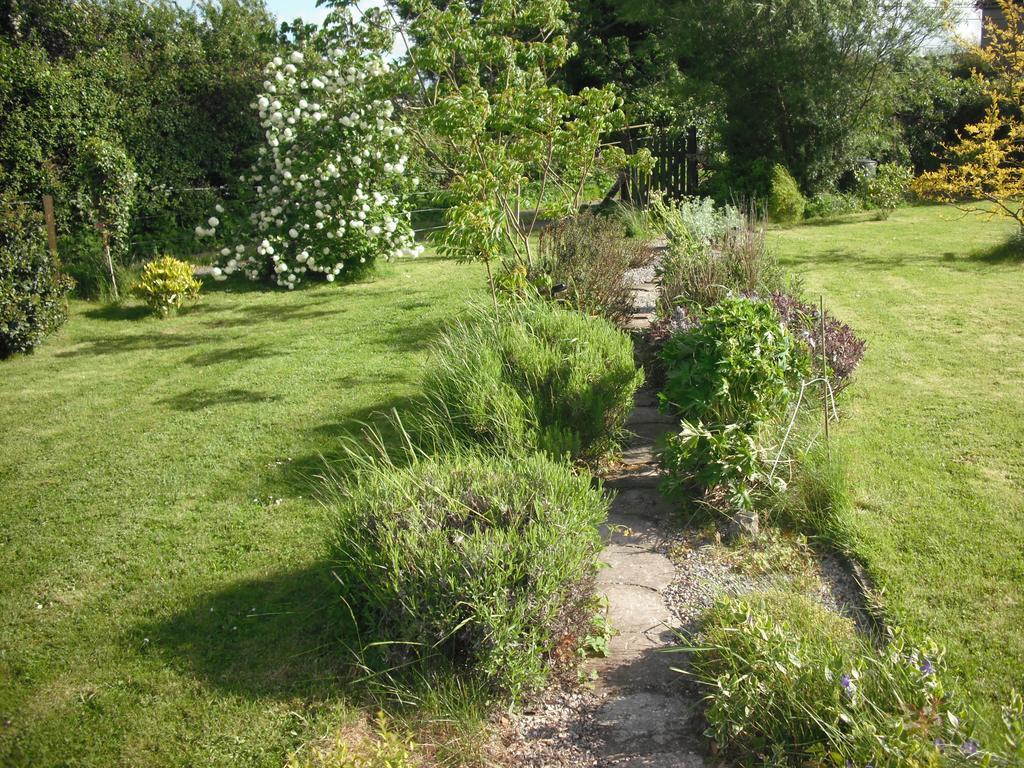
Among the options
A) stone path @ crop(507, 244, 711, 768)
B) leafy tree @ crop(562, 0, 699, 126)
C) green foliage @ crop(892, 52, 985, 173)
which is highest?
leafy tree @ crop(562, 0, 699, 126)

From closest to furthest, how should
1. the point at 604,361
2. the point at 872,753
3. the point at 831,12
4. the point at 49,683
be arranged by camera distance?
1. the point at 872,753
2. the point at 49,683
3. the point at 604,361
4. the point at 831,12

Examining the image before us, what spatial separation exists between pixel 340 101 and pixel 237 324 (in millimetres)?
3489

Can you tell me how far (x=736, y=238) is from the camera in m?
6.84

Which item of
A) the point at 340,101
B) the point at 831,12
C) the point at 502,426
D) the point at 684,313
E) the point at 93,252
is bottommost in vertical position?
the point at 502,426

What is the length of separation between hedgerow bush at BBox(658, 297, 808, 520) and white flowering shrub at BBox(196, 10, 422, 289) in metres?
7.02

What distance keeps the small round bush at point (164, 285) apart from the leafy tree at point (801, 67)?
10412mm

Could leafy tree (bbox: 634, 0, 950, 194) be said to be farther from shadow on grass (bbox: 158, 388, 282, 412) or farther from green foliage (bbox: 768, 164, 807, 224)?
shadow on grass (bbox: 158, 388, 282, 412)

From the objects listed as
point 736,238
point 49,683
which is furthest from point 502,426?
point 736,238

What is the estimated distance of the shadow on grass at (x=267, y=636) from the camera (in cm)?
308

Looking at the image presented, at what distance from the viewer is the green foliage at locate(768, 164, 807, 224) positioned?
13836mm

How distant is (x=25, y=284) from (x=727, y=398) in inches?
303

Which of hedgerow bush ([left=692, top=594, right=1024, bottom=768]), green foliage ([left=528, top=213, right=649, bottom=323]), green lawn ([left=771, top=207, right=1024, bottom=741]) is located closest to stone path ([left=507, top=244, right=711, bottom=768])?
hedgerow bush ([left=692, top=594, right=1024, bottom=768])

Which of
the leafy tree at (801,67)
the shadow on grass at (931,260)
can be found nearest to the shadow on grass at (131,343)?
the shadow on grass at (931,260)

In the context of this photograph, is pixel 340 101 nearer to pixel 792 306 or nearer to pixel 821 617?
pixel 792 306
